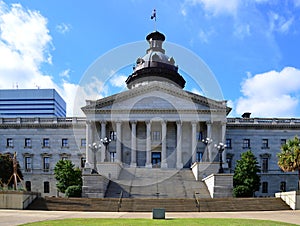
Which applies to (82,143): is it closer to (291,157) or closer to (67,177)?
(67,177)

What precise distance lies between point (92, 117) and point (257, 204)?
104 ft

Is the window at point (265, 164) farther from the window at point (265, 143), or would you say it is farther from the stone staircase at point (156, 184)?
the stone staircase at point (156, 184)

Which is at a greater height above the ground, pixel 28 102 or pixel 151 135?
pixel 28 102

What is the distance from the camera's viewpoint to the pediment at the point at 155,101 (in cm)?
5300

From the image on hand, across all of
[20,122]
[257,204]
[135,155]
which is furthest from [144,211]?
[20,122]

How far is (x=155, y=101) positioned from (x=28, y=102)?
116593mm

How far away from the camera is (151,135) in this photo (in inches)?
2131

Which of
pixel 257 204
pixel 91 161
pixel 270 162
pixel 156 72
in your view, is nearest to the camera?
pixel 257 204

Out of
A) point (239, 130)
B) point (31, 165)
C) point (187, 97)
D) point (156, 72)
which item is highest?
point (156, 72)

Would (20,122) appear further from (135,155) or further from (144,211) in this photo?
(144,211)

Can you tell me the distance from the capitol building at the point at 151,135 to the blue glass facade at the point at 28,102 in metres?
96.7

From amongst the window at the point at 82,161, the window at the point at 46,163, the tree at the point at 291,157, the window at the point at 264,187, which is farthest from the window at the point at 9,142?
the tree at the point at 291,157

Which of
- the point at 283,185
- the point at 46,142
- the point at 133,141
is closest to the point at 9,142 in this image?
the point at 46,142

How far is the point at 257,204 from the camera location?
1119 inches
